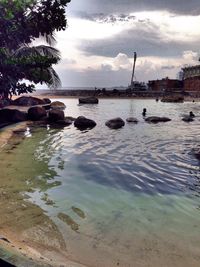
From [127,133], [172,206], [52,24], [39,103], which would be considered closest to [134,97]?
[39,103]

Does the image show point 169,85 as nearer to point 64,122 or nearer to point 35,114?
point 35,114

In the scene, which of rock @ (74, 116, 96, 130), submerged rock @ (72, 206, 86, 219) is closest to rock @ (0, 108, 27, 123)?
rock @ (74, 116, 96, 130)

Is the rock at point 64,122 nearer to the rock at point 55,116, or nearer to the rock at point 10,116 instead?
the rock at point 55,116

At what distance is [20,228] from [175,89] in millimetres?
68117

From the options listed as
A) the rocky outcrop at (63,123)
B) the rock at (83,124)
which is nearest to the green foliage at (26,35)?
the rock at (83,124)

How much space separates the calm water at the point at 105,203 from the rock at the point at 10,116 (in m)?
7.80

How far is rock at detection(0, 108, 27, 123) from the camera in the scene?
19828 mm

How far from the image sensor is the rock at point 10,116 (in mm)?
19828

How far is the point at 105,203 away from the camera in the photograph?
263 inches

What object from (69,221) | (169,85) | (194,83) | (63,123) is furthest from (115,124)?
(169,85)

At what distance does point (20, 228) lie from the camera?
5355 mm

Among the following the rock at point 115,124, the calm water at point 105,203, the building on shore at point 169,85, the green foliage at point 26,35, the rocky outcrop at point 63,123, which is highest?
the green foliage at point 26,35

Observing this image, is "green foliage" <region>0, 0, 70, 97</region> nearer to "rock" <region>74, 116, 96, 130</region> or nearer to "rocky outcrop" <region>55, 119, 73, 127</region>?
"rock" <region>74, 116, 96, 130</region>

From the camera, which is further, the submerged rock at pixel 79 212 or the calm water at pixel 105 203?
the submerged rock at pixel 79 212
